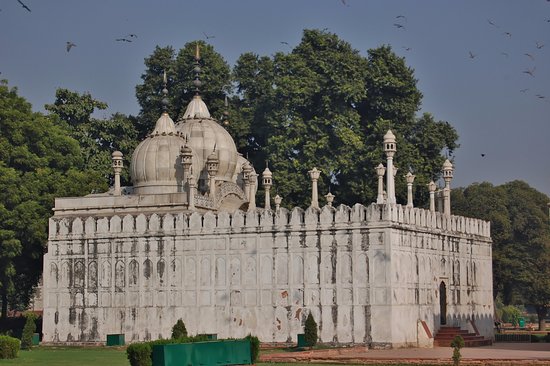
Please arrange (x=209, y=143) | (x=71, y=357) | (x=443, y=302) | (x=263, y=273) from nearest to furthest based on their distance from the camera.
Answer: (x=71, y=357) → (x=263, y=273) → (x=443, y=302) → (x=209, y=143)

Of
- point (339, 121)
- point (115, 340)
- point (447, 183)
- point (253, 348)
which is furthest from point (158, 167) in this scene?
point (253, 348)

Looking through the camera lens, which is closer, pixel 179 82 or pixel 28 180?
pixel 28 180

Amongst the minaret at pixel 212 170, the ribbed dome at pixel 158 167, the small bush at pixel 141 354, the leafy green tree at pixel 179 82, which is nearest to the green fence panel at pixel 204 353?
the small bush at pixel 141 354

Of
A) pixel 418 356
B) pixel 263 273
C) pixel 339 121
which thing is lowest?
pixel 418 356

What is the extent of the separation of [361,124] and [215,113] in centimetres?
918

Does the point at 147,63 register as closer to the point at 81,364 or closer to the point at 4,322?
the point at 4,322

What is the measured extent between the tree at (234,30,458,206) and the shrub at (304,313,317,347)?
22.7 metres

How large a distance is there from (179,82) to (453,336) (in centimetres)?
3201

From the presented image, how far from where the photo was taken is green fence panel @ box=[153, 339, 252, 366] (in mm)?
29406

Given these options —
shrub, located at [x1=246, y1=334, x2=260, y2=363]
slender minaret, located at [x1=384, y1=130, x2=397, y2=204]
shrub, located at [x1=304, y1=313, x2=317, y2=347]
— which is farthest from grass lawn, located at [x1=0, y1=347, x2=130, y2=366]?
slender minaret, located at [x1=384, y1=130, x2=397, y2=204]

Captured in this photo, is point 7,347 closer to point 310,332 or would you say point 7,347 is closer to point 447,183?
point 310,332

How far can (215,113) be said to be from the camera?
71.6m

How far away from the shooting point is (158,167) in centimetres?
5278

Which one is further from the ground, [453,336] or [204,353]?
[453,336]
